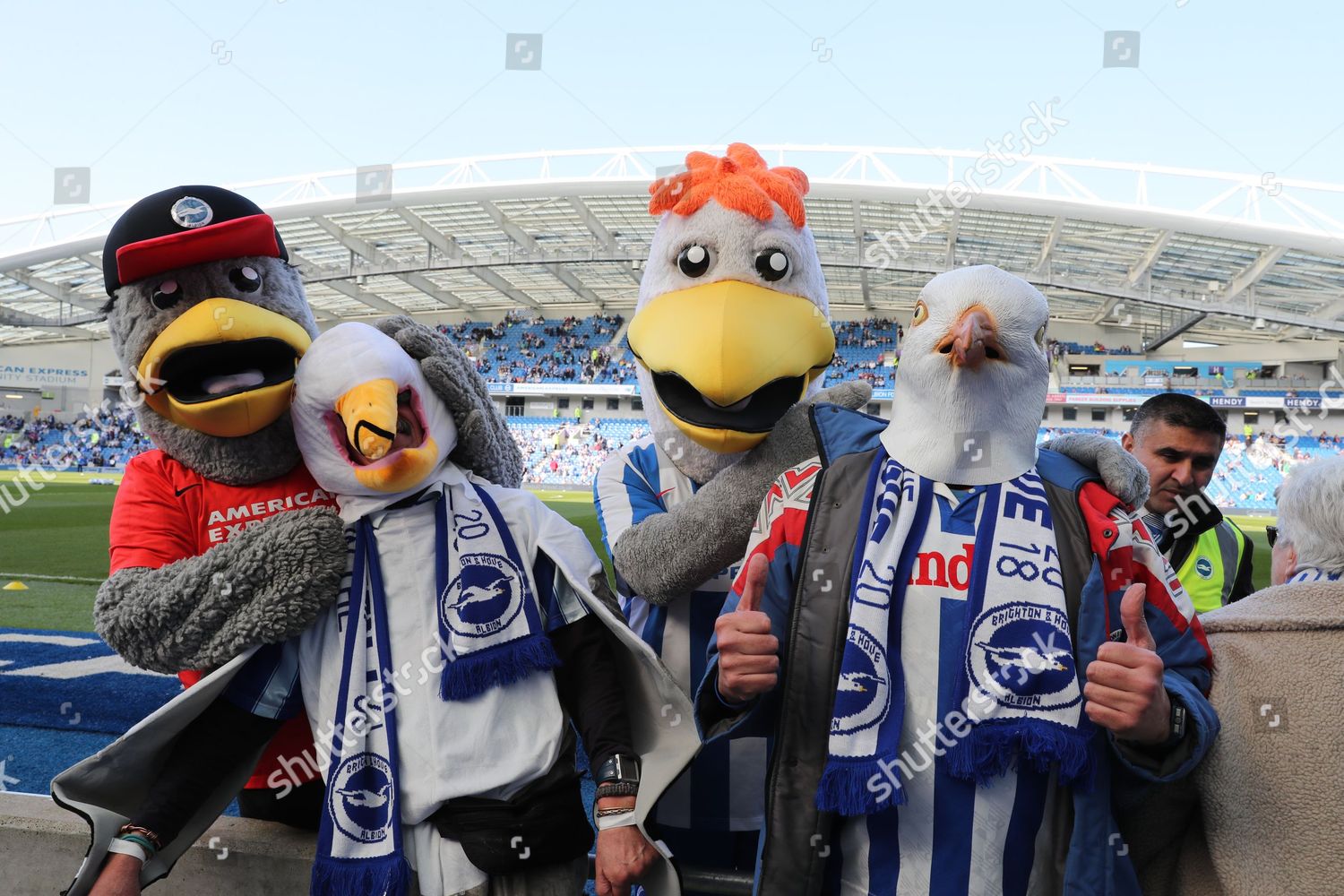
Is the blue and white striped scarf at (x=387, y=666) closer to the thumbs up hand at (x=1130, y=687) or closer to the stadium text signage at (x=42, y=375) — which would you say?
the thumbs up hand at (x=1130, y=687)

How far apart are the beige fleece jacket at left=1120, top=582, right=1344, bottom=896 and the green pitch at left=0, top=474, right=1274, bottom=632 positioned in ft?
6.04

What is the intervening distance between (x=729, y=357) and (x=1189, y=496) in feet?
6.53

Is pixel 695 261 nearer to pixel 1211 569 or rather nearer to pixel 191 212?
pixel 191 212

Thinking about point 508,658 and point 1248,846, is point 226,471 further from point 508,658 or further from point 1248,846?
point 1248,846

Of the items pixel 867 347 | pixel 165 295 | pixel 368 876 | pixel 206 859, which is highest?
pixel 867 347

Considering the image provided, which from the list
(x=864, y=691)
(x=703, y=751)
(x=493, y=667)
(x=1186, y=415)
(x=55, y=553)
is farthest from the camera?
(x=55, y=553)

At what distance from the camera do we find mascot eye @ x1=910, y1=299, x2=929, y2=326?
4.50 ft

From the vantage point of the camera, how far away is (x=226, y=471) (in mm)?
1681

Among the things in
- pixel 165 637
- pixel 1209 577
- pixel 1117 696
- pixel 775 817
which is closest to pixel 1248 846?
pixel 1117 696

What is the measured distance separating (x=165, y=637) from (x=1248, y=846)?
1720 millimetres

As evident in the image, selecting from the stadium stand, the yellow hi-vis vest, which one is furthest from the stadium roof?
the yellow hi-vis vest

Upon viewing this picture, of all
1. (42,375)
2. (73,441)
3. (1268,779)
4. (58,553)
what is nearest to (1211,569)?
(1268,779)

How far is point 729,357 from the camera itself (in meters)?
1.67

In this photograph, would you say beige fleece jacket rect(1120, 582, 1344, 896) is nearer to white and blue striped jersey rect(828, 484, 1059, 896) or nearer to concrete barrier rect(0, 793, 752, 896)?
white and blue striped jersey rect(828, 484, 1059, 896)
